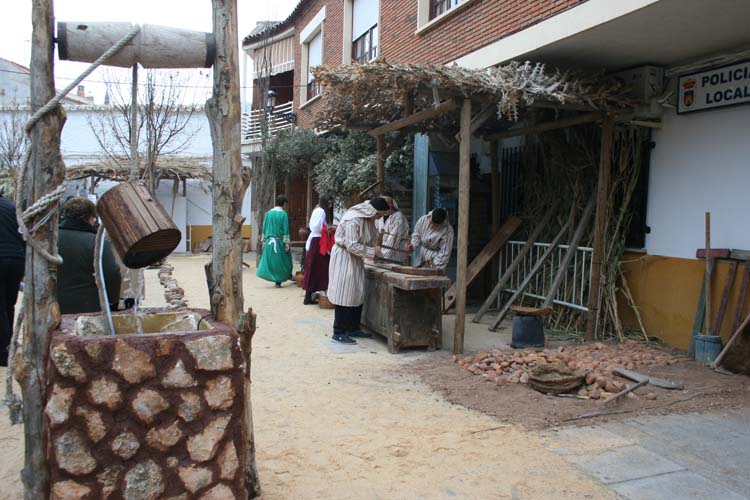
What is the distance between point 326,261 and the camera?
9.61m

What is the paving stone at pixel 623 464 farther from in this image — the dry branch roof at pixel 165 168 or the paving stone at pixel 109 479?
the dry branch roof at pixel 165 168

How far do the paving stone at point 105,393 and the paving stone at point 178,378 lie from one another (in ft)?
0.58

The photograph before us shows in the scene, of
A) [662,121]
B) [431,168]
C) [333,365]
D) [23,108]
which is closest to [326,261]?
[431,168]

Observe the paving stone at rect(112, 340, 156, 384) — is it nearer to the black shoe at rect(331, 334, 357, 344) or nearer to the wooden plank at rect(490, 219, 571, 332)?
the black shoe at rect(331, 334, 357, 344)

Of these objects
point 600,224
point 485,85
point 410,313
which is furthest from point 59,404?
point 600,224

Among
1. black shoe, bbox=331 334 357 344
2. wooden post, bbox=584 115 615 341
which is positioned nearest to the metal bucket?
wooden post, bbox=584 115 615 341

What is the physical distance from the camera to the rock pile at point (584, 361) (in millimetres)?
5176

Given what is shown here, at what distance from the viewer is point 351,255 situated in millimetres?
6828

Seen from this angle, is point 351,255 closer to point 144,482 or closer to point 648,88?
point 648,88

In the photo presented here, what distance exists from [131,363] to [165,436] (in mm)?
341

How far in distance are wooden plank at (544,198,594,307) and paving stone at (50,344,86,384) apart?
603cm

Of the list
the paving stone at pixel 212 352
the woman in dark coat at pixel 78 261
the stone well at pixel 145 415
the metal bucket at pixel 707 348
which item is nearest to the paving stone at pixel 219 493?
the stone well at pixel 145 415

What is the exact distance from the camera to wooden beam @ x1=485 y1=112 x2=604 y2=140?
23.1 ft

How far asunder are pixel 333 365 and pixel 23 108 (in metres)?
18.7
